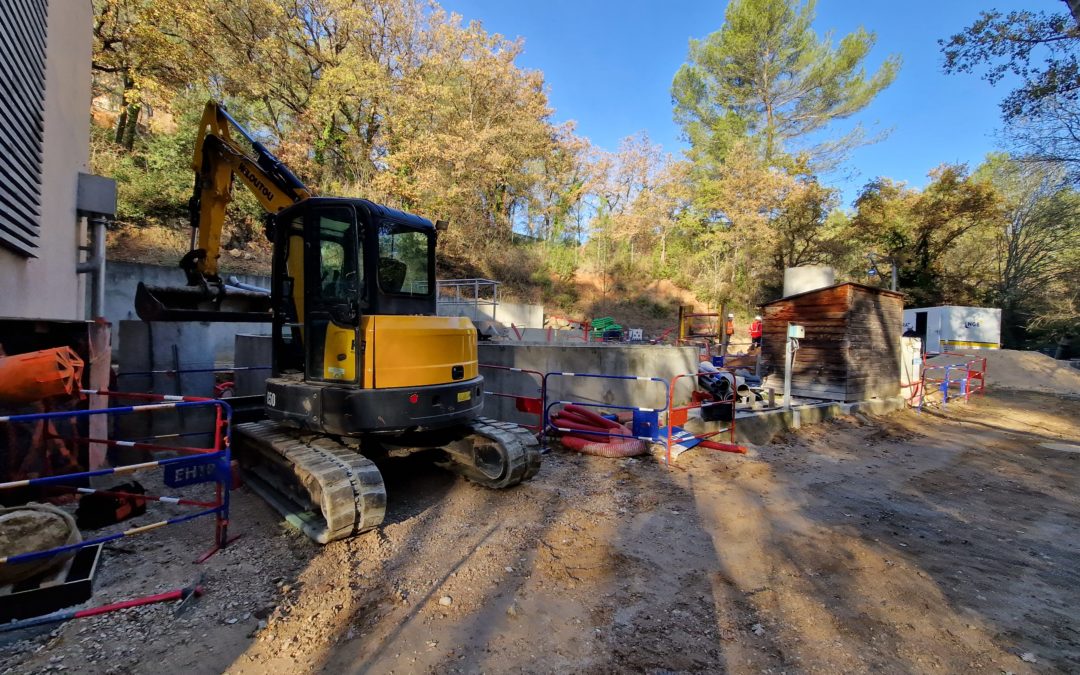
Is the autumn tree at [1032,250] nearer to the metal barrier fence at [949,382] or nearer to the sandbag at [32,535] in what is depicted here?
the metal barrier fence at [949,382]

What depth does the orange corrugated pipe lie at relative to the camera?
13.2 feet

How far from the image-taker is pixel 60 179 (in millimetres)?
7340

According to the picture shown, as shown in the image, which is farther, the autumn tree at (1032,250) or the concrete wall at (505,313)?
the autumn tree at (1032,250)

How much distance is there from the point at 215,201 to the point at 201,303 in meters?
1.38

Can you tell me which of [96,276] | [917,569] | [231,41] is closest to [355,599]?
[917,569]

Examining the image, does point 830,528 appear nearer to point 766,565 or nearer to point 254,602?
point 766,565

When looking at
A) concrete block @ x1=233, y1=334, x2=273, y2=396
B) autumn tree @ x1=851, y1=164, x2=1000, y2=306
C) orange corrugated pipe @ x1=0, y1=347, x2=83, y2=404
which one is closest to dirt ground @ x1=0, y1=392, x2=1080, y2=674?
orange corrugated pipe @ x1=0, y1=347, x2=83, y2=404

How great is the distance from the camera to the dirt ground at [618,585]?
9.55 ft

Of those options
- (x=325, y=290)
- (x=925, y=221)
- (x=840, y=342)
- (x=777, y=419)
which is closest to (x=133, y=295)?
(x=325, y=290)

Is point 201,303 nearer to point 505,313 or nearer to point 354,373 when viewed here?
point 354,373

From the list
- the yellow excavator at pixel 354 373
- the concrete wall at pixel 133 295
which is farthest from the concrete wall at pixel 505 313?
the yellow excavator at pixel 354 373

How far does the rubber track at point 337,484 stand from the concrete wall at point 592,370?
497cm

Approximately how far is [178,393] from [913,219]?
→ 107 ft

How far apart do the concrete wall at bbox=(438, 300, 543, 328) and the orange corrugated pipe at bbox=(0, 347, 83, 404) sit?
1303cm
